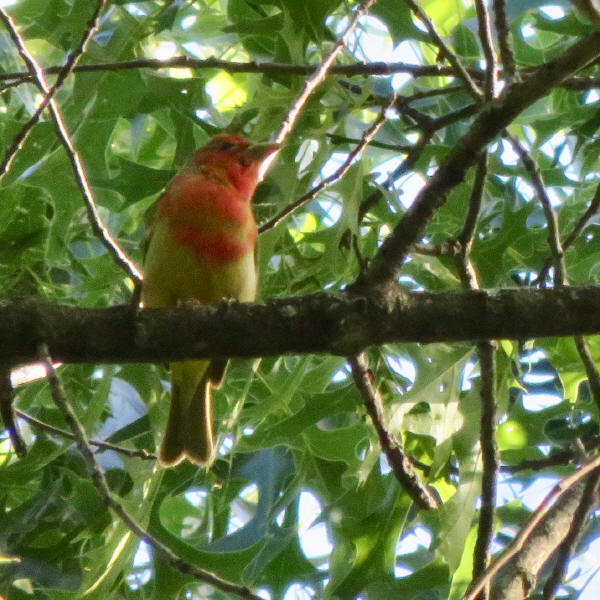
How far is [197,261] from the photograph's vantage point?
4473mm

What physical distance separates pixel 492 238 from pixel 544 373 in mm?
1380

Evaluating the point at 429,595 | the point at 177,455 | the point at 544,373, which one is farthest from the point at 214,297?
the point at 544,373

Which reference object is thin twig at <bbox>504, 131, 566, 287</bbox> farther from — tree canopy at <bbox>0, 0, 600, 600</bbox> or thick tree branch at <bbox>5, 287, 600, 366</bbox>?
thick tree branch at <bbox>5, 287, 600, 366</bbox>

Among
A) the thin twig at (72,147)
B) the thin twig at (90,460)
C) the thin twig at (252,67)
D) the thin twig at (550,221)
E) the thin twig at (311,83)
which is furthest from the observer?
the thin twig at (252,67)

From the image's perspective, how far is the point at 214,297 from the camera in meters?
4.54

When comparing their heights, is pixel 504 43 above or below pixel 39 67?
below

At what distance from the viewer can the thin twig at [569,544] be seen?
331 centimetres

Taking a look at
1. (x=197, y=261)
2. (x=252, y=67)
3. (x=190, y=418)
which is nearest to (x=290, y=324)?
(x=252, y=67)

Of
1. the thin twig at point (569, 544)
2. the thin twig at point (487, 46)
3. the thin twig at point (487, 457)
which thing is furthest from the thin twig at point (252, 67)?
the thin twig at point (569, 544)

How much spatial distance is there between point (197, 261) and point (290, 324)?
5.30 ft

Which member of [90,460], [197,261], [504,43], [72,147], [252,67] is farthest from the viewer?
[197,261]

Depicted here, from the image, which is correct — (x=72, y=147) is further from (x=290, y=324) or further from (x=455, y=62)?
(x=455, y=62)

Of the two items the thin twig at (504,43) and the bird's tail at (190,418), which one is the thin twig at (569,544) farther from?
the bird's tail at (190,418)

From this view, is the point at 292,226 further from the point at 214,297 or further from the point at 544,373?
the point at 544,373
